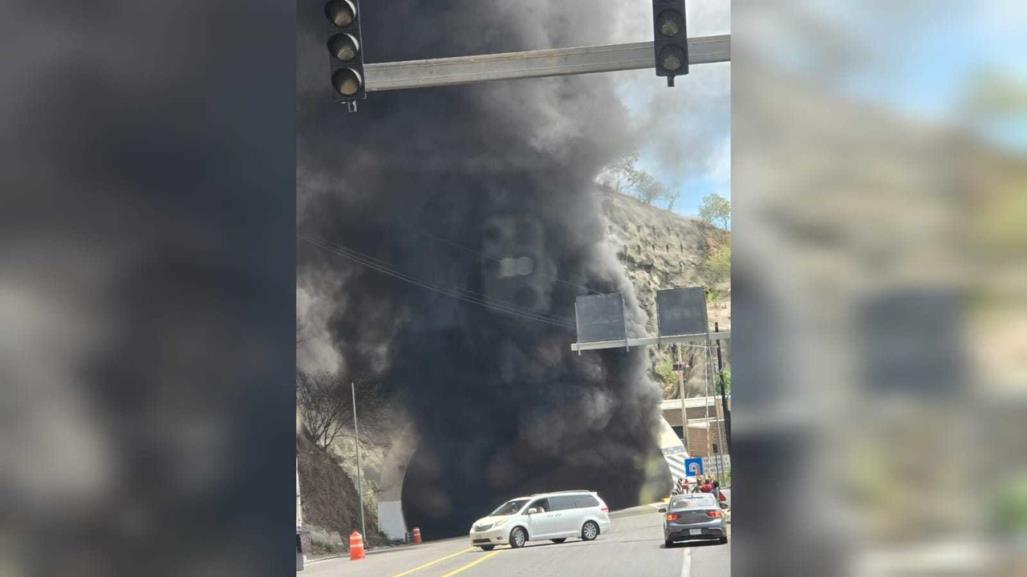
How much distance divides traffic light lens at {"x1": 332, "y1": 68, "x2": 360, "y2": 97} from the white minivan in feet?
47.0

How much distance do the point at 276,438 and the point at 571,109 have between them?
3557 cm

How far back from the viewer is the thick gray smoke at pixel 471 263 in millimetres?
33406

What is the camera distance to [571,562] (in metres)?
15.7

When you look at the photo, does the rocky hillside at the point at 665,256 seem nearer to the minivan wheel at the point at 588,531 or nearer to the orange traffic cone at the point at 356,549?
the orange traffic cone at the point at 356,549

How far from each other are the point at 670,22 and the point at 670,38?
0.11m

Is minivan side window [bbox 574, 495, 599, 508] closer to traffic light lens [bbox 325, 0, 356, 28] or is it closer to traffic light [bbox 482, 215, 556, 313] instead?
traffic light lens [bbox 325, 0, 356, 28]

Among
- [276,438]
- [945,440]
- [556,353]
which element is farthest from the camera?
[556,353]

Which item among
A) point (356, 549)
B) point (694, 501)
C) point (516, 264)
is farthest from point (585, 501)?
point (516, 264)

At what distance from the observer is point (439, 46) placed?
1436 inches

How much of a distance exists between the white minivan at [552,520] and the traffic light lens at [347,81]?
→ 47.0ft

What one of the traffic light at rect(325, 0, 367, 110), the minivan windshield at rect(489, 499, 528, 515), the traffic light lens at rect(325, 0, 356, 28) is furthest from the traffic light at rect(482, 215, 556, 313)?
the traffic light lens at rect(325, 0, 356, 28)

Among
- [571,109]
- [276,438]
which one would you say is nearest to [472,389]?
[571,109]

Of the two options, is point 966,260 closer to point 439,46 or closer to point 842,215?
point 842,215

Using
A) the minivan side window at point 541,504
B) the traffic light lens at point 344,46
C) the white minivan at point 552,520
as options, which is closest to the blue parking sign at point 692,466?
the white minivan at point 552,520
